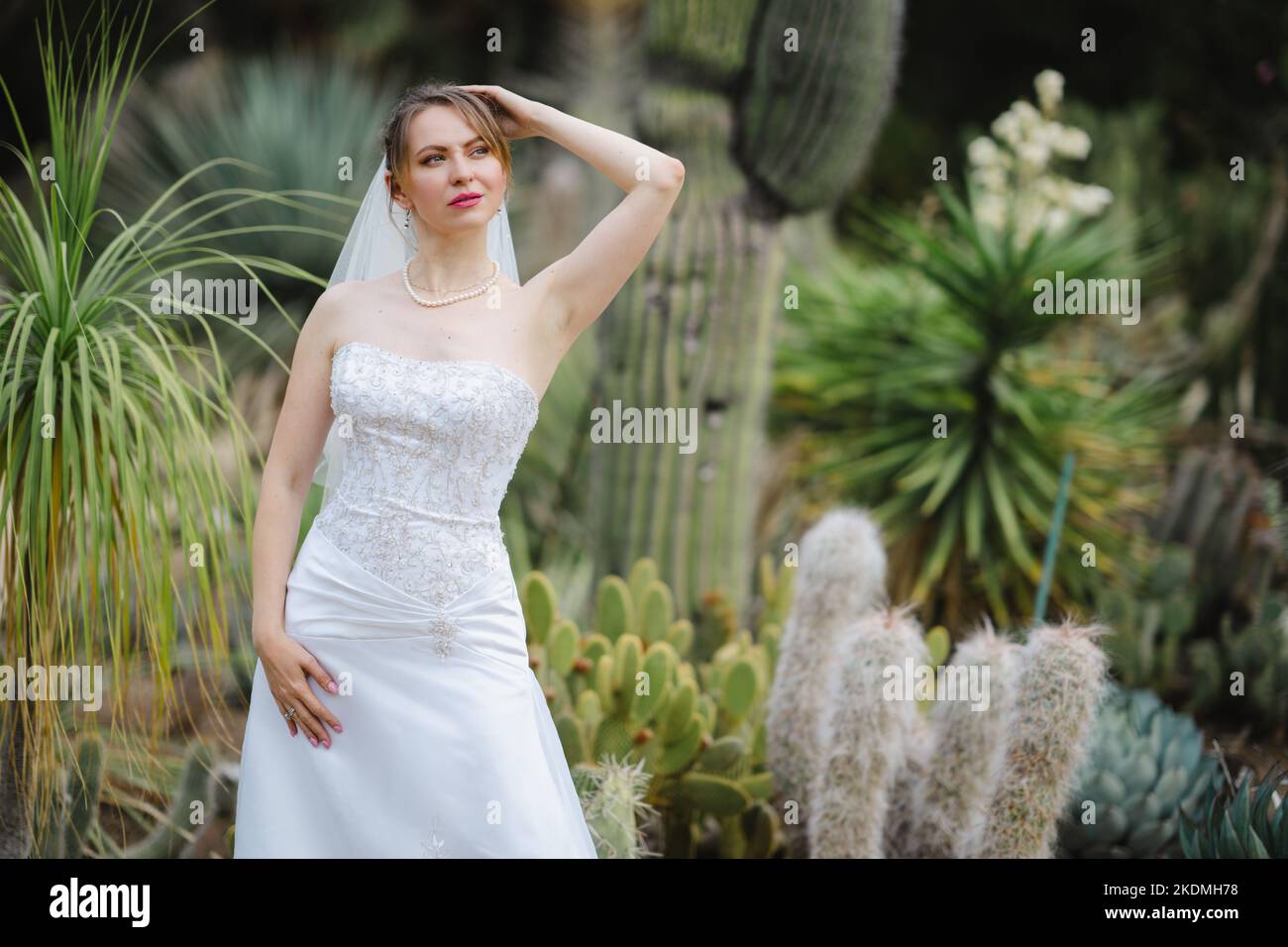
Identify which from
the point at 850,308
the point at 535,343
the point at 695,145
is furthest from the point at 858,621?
the point at 850,308

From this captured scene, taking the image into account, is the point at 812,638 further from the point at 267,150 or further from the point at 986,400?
the point at 267,150

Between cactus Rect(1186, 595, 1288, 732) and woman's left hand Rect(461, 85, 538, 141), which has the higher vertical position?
woman's left hand Rect(461, 85, 538, 141)

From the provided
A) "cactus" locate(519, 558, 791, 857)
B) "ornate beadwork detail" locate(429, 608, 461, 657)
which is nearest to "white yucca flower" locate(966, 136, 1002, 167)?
"cactus" locate(519, 558, 791, 857)

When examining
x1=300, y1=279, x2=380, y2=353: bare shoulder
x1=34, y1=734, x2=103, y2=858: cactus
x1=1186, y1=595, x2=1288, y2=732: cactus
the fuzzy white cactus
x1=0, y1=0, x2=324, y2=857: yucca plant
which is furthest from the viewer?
x1=1186, y1=595, x2=1288, y2=732: cactus

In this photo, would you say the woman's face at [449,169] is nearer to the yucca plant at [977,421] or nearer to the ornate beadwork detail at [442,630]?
the ornate beadwork detail at [442,630]

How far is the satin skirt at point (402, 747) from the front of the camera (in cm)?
256

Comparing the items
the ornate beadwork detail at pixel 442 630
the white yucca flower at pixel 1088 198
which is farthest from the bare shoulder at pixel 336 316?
the white yucca flower at pixel 1088 198

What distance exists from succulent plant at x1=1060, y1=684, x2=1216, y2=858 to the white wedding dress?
1922 mm

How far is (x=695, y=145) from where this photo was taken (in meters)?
4.89

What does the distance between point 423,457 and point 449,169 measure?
587 millimetres

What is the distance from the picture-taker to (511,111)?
2711 millimetres

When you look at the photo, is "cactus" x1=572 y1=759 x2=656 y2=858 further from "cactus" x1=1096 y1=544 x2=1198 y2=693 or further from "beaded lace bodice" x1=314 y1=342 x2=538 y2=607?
"cactus" x1=1096 y1=544 x2=1198 y2=693

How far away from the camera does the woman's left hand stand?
269 centimetres
